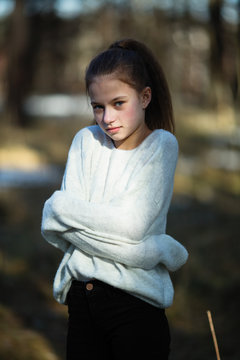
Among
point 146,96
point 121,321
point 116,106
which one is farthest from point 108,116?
point 121,321

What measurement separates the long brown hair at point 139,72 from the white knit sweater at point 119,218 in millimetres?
144

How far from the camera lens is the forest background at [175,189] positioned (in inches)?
152

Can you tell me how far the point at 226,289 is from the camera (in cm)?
430

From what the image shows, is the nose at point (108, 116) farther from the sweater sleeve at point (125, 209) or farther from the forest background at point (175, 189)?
the forest background at point (175, 189)

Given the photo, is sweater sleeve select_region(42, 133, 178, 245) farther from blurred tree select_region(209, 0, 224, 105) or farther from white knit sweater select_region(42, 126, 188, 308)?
blurred tree select_region(209, 0, 224, 105)

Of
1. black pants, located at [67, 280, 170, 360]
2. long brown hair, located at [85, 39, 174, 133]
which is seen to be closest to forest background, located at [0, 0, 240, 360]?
long brown hair, located at [85, 39, 174, 133]

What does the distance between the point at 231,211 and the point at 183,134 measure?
754cm

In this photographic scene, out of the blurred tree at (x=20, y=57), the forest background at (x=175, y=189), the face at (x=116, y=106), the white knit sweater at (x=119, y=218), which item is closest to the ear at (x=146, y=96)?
the face at (x=116, y=106)

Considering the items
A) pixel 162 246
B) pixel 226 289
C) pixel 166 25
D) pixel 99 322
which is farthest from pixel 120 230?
pixel 166 25

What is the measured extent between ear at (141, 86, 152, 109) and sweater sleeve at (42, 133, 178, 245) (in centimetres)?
14

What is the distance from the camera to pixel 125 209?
5.49 ft

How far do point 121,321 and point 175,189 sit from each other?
6.85m

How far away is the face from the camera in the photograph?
1699 mm

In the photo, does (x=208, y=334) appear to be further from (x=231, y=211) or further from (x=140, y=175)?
(x=231, y=211)
